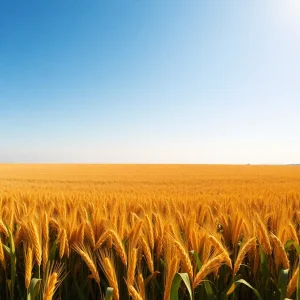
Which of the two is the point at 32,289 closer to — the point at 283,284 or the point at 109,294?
the point at 109,294

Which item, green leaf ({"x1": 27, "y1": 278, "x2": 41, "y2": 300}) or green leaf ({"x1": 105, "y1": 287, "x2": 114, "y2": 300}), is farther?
green leaf ({"x1": 27, "y1": 278, "x2": 41, "y2": 300})

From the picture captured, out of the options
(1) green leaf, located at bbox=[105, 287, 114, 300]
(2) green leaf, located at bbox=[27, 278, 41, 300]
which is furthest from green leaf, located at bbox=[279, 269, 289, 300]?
(2) green leaf, located at bbox=[27, 278, 41, 300]

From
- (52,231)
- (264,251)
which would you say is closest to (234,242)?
(264,251)

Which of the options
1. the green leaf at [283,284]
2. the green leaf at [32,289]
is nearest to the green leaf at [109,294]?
the green leaf at [32,289]

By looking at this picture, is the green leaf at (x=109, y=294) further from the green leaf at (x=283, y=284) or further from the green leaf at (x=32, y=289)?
the green leaf at (x=283, y=284)

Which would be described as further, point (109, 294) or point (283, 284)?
point (283, 284)

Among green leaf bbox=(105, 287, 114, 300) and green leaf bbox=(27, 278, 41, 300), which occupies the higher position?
green leaf bbox=(105, 287, 114, 300)

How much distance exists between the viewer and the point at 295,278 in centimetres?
138

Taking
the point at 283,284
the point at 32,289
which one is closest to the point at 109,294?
the point at 32,289

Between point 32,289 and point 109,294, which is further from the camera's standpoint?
point 32,289

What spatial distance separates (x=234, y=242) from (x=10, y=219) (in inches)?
79.5

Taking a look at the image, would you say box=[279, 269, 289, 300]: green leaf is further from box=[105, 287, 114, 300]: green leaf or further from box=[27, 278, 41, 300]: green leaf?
box=[27, 278, 41, 300]: green leaf

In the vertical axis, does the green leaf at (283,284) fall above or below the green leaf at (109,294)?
below

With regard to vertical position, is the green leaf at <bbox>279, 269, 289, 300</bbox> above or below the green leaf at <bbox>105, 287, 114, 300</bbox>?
below
